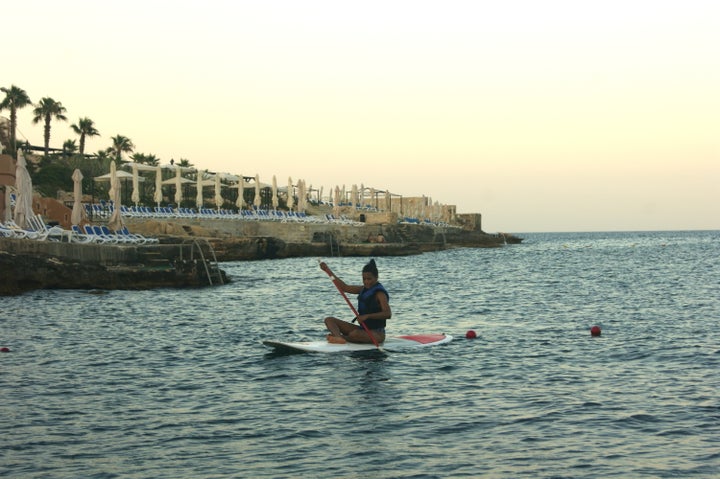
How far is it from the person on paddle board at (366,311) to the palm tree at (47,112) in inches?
2621

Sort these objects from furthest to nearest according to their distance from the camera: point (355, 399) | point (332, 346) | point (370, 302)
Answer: point (332, 346) < point (370, 302) < point (355, 399)

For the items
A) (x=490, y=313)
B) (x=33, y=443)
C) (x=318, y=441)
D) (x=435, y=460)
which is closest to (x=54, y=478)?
(x=33, y=443)

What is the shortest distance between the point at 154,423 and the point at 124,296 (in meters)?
20.4

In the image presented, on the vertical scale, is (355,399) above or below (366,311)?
below

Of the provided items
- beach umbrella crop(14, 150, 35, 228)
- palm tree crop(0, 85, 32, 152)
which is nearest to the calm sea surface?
beach umbrella crop(14, 150, 35, 228)

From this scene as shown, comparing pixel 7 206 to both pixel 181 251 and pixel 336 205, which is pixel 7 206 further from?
pixel 336 205

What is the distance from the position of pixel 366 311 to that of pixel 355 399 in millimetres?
3617

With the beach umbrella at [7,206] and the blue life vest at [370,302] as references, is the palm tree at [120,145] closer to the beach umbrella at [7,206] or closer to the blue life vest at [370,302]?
the beach umbrella at [7,206]

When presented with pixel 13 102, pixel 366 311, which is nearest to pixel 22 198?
pixel 366 311

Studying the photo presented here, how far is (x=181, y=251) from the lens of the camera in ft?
114

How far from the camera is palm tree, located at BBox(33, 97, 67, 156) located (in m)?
75.0

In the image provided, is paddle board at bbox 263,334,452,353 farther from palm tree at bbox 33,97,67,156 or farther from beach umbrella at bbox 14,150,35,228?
palm tree at bbox 33,97,67,156

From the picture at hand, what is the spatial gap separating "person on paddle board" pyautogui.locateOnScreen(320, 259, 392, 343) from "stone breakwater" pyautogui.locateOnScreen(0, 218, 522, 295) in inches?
664

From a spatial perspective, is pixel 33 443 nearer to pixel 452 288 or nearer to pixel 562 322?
pixel 562 322
